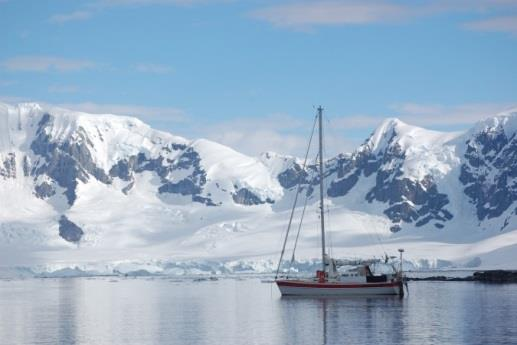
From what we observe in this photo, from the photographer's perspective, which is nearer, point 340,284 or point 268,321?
point 268,321

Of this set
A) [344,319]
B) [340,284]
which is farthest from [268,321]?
[340,284]

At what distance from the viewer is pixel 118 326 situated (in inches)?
3302

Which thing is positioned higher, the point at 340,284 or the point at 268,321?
the point at 340,284

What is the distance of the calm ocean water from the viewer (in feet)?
240

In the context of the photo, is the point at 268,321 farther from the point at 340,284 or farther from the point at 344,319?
the point at 340,284

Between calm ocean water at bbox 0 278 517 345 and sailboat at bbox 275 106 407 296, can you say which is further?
sailboat at bbox 275 106 407 296

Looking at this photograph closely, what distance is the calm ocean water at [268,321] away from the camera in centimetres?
7325

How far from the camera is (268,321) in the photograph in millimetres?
86750

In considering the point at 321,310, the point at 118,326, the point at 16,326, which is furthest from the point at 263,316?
the point at 16,326

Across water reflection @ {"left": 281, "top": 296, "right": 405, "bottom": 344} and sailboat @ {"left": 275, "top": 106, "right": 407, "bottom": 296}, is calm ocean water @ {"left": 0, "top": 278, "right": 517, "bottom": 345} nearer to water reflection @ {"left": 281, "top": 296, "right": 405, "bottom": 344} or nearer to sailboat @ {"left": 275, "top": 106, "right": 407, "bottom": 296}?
water reflection @ {"left": 281, "top": 296, "right": 405, "bottom": 344}

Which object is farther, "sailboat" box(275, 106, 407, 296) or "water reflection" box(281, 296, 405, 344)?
"sailboat" box(275, 106, 407, 296)

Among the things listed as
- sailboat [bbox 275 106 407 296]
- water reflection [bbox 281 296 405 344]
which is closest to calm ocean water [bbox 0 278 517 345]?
water reflection [bbox 281 296 405 344]

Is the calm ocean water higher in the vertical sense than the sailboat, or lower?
lower

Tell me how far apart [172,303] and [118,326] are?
106 ft
